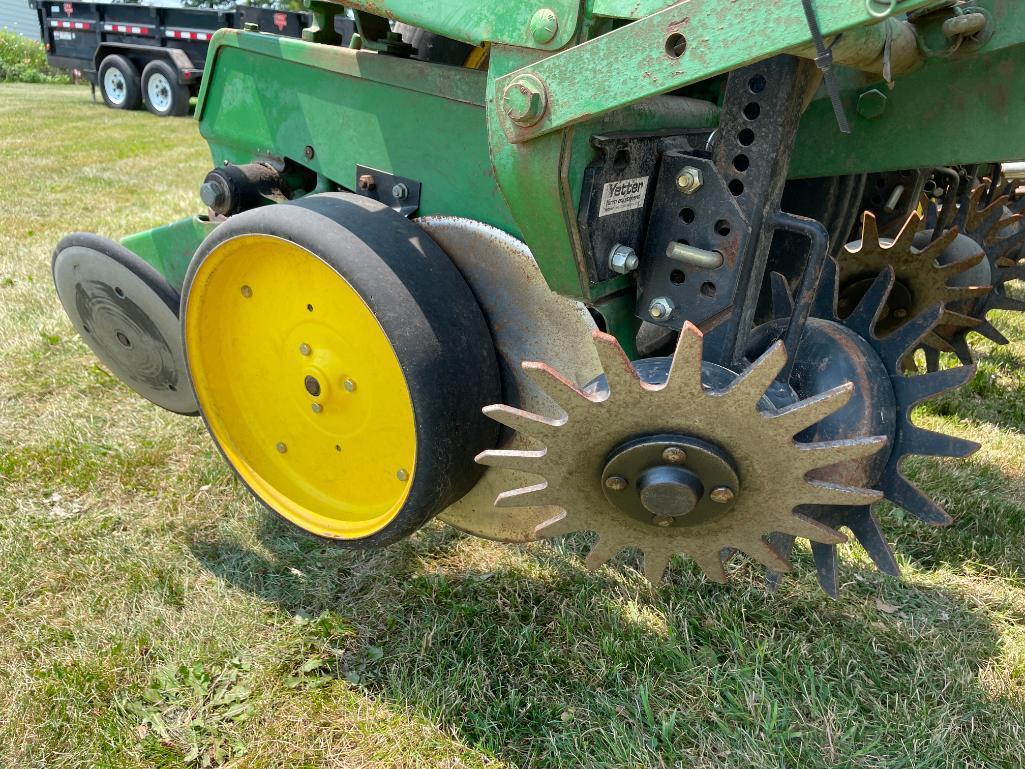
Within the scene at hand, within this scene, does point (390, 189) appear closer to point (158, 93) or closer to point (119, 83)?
point (158, 93)

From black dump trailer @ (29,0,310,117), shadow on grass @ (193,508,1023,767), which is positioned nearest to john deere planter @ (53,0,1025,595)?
shadow on grass @ (193,508,1023,767)

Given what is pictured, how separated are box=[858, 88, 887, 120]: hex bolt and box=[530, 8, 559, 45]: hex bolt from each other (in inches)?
32.9

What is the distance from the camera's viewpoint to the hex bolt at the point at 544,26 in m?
1.46

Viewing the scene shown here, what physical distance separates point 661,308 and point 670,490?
0.42 metres

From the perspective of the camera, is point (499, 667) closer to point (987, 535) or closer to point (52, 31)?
point (987, 535)

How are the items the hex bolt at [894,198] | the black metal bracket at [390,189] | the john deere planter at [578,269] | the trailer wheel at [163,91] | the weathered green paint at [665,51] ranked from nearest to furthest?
the weathered green paint at [665,51]
the john deere planter at [578,269]
the black metal bracket at [390,189]
the hex bolt at [894,198]
the trailer wheel at [163,91]

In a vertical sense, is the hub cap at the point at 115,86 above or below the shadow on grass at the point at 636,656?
below

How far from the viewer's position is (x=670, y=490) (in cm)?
143

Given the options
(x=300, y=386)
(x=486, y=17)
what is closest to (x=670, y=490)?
(x=486, y=17)

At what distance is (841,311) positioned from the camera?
105 inches

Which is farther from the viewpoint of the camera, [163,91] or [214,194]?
[163,91]

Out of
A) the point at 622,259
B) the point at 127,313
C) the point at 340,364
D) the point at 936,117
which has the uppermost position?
the point at 936,117

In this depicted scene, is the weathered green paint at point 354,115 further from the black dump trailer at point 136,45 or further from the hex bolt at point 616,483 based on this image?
the black dump trailer at point 136,45

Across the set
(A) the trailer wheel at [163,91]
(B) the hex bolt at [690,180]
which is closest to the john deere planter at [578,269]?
(B) the hex bolt at [690,180]
